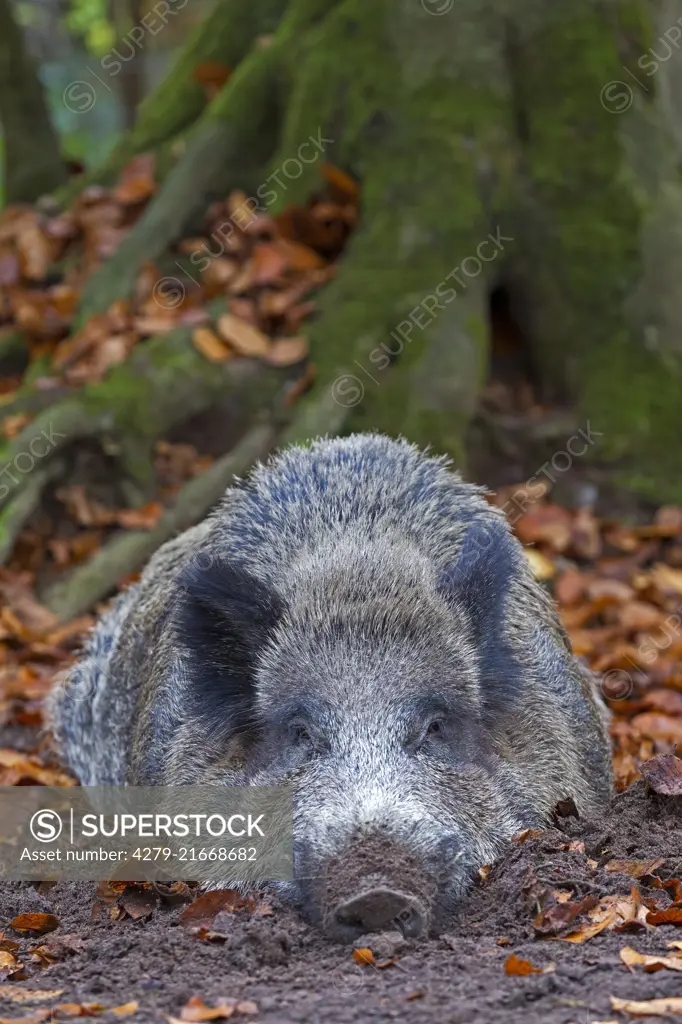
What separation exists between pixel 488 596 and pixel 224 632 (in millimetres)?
1022

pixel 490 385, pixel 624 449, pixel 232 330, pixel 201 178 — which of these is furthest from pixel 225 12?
pixel 624 449

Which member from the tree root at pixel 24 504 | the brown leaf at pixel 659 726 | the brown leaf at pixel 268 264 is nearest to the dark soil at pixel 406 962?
the brown leaf at pixel 659 726

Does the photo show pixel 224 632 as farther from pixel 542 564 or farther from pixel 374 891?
pixel 542 564

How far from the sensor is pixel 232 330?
938 centimetres

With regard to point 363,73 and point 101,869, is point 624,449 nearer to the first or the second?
point 363,73

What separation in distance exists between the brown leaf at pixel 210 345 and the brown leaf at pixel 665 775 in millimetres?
4737

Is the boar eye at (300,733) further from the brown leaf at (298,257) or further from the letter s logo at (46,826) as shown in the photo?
the brown leaf at (298,257)

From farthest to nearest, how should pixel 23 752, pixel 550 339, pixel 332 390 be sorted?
pixel 550 339 < pixel 332 390 < pixel 23 752

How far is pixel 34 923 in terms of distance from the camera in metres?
4.75

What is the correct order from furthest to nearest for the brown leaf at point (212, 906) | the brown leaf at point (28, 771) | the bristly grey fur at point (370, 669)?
the brown leaf at point (28, 771)
the bristly grey fur at point (370, 669)
the brown leaf at point (212, 906)

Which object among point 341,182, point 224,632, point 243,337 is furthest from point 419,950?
point 341,182

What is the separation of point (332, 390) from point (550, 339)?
5.46ft

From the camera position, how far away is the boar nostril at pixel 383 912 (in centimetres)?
402

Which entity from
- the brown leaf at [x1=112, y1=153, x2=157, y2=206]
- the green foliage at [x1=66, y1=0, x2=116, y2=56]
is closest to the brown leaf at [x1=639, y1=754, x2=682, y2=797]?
the brown leaf at [x1=112, y1=153, x2=157, y2=206]
